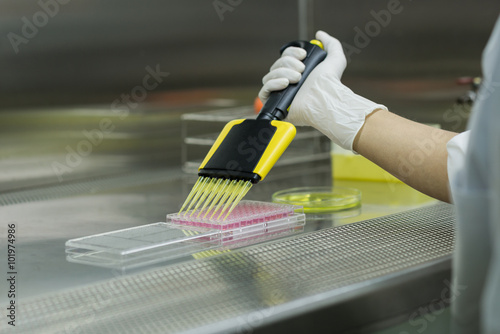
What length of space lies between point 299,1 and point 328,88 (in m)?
1.08

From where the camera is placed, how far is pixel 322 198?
164 cm

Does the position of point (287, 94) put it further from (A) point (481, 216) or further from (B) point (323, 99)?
(A) point (481, 216)

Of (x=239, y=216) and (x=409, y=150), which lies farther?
(x=409, y=150)

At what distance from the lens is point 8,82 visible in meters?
1.90

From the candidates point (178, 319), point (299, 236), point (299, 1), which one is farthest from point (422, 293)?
point (299, 1)

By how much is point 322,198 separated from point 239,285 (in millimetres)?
670

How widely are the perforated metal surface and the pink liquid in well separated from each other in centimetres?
10

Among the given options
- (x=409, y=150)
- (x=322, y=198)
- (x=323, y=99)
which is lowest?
(x=322, y=198)

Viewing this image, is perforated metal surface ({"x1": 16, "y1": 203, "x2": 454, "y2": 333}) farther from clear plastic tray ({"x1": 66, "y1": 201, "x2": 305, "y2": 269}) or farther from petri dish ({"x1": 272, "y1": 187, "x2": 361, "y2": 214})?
petri dish ({"x1": 272, "y1": 187, "x2": 361, "y2": 214})

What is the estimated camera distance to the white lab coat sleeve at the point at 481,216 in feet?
2.21

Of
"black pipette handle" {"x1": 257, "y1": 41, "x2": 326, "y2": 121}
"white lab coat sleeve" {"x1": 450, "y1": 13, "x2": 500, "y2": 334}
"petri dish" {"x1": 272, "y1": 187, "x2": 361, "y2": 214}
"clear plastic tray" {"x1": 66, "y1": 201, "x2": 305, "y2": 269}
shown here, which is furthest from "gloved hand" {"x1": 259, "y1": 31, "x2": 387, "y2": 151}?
"white lab coat sleeve" {"x1": 450, "y1": 13, "x2": 500, "y2": 334}

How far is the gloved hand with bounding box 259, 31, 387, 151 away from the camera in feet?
5.04

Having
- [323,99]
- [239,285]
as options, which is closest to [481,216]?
[239,285]

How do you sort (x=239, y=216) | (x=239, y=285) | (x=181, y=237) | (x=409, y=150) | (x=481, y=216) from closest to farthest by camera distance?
1. (x=481, y=216)
2. (x=239, y=285)
3. (x=181, y=237)
4. (x=239, y=216)
5. (x=409, y=150)
